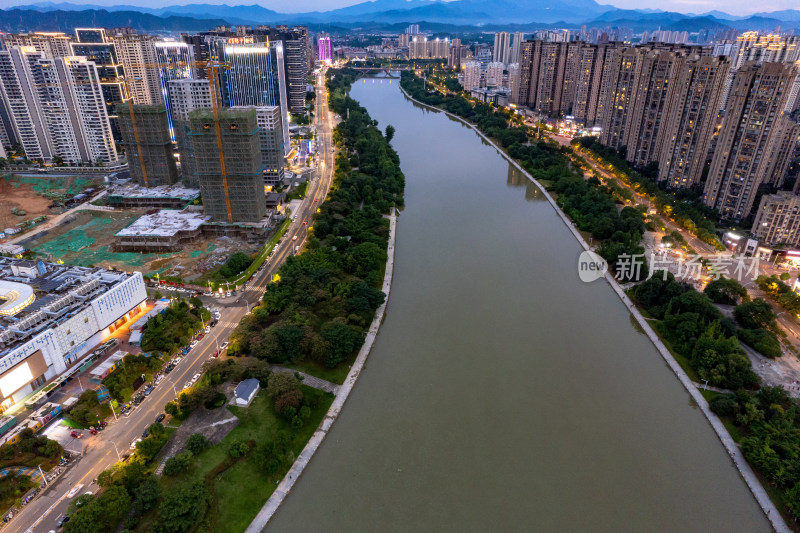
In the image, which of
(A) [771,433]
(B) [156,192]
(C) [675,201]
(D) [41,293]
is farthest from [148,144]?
(A) [771,433]


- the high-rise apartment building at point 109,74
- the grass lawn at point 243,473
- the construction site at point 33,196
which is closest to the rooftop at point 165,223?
the construction site at point 33,196

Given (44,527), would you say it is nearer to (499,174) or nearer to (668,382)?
(668,382)

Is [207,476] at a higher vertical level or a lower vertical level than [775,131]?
lower

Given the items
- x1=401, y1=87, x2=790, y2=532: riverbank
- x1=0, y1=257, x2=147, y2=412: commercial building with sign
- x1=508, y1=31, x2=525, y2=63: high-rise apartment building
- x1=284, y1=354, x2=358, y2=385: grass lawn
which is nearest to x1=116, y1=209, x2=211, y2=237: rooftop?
x1=0, y1=257, x2=147, y2=412: commercial building with sign

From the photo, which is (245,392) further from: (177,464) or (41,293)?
(41,293)

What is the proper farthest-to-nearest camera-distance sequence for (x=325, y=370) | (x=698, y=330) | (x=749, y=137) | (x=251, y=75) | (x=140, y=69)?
(x=140, y=69)
(x=251, y=75)
(x=749, y=137)
(x=698, y=330)
(x=325, y=370)

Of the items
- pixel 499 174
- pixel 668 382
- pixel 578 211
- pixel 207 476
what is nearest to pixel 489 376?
pixel 668 382
